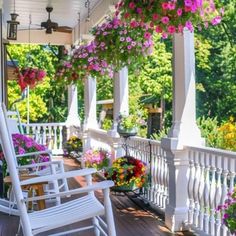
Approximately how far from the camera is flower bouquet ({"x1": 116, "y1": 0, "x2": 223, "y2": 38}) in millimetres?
2391

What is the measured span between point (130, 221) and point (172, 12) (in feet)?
7.11

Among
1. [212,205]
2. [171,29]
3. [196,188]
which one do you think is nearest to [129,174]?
[196,188]

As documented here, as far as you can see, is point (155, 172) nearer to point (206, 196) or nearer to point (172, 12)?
point (206, 196)

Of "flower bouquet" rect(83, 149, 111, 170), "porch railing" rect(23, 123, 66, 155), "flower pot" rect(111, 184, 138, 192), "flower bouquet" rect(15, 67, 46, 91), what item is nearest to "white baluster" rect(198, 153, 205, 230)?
"flower pot" rect(111, 184, 138, 192)

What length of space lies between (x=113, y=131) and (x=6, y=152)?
3.53m

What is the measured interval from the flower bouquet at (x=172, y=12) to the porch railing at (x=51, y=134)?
7523 mm

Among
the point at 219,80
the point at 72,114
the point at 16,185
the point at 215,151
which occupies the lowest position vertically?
the point at 16,185

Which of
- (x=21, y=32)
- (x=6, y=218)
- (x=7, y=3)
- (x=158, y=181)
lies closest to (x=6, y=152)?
(x=6, y=218)

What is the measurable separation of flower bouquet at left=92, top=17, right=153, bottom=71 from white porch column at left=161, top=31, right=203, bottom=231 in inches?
12.2

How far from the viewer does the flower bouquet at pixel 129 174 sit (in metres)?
4.55

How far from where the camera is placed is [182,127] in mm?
3666

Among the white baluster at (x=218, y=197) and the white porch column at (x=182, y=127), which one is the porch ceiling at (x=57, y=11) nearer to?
the white porch column at (x=182, y=127)

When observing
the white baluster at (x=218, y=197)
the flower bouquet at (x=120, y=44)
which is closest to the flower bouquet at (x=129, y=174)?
the flower bouquet at (x=120, y=44)

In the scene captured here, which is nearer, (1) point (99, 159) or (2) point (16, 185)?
(2) point (16, 185)
